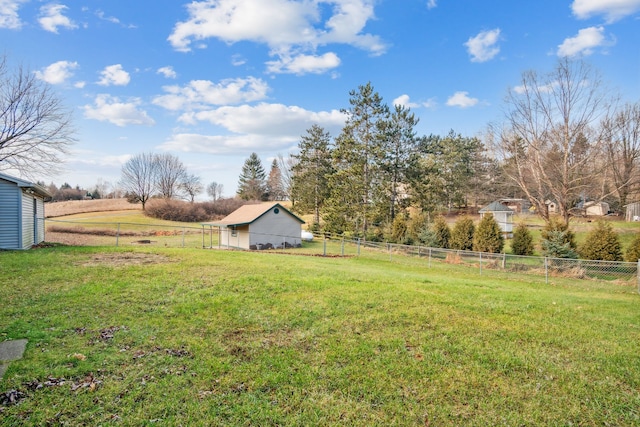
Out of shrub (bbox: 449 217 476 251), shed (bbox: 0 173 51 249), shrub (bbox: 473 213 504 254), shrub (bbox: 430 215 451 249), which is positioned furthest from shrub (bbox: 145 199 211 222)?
shrub (bbox: 473 213 504 254)

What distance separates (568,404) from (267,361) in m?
3.01

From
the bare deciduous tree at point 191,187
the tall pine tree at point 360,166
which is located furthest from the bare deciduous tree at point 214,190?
the tall pine tree at point 360,166

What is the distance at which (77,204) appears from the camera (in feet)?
159

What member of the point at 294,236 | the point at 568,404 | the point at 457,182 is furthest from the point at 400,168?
the point at 568,404

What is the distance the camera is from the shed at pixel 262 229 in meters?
22.6

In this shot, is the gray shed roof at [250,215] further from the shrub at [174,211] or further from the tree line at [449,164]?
the shrub at [174,211]

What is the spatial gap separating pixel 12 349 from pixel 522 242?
758 inches

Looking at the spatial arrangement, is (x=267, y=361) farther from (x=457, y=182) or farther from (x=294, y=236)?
(x=457, y=182)

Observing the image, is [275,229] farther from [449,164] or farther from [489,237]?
[449,164]

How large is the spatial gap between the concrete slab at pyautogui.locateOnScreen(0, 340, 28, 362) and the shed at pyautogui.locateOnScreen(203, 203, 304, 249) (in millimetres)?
18238

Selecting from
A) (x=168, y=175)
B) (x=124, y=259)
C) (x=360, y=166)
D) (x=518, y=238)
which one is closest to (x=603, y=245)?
(x=518, y=238)

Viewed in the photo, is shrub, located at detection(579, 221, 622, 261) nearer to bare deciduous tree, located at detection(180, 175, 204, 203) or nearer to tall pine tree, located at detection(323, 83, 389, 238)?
tall pine tree, located at detection(323, 83, 389, 238)

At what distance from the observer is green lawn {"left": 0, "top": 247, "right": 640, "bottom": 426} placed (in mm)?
2920

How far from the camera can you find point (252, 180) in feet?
184
